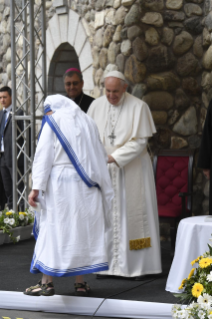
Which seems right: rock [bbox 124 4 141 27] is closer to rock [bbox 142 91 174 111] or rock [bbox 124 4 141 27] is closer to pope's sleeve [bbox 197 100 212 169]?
rock [bbox 142 91 174 111]

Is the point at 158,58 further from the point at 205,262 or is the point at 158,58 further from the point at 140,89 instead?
the point at 205,262

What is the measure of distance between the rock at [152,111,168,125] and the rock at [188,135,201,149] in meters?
0.34

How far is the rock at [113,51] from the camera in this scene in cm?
624

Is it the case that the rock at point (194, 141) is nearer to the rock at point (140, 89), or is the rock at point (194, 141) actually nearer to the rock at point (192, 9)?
the rock at point (140, 89)

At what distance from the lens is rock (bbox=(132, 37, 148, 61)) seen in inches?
237

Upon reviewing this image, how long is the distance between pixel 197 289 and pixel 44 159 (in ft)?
4.37

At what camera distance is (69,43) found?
7223mm

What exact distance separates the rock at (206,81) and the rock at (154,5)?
0.81 metres

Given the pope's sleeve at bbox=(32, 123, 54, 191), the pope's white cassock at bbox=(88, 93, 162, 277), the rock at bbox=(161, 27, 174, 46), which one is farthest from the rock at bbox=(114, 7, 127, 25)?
the pope's sleeve at bbox=(32, 123, 54, 191)

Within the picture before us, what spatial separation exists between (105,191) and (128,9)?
8.77 feet

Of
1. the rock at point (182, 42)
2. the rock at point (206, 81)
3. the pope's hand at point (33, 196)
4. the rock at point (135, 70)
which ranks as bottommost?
the pope's hand at point (33, 196)

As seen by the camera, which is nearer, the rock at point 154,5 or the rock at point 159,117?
the rock at point 154,5

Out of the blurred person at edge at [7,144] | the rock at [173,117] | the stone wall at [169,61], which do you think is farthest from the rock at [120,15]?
the blurred person at edge at [7,144]

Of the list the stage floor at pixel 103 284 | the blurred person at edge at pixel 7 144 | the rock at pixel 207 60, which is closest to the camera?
the stage floor at pixel 103 284
